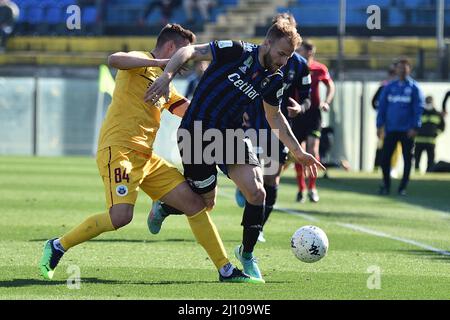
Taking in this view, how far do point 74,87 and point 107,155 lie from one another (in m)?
23.4

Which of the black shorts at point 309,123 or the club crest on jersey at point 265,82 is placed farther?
the black shorts at point 309,123

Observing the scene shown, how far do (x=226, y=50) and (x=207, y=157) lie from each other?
863 millimetres

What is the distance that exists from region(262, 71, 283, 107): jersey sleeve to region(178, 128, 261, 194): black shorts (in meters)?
0.37

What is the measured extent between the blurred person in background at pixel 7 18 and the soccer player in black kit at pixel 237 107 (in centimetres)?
2625

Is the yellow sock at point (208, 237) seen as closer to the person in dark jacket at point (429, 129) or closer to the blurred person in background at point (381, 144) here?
the blurred person in background at point (381, 144)

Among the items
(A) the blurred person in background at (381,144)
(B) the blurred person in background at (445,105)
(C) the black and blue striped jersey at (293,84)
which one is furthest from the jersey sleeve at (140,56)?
(B) the blurred person in background at (445,105)

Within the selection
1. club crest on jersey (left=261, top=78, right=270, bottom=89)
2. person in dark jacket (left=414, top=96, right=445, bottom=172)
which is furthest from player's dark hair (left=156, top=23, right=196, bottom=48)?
person in dark jacket (left=414, top=96, right=445, bottom=172)

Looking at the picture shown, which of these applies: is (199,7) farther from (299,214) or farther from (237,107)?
(237,107)

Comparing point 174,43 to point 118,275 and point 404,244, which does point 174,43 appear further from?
point 404,244

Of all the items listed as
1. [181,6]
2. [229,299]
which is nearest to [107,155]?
[229,299]

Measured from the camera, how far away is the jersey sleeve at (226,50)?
8.84m

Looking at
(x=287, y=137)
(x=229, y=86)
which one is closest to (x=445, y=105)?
(x=287, y=137)

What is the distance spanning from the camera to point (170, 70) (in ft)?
27.6

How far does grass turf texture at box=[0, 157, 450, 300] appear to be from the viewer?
8758 millimetres
